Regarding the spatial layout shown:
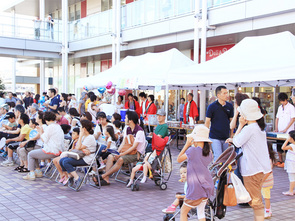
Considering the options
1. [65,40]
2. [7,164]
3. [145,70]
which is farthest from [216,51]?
[65,40]

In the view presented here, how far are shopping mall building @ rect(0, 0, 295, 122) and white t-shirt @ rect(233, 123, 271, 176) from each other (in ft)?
25.3

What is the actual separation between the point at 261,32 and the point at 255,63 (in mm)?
5277

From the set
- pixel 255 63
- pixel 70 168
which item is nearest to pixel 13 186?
pixel 70 168

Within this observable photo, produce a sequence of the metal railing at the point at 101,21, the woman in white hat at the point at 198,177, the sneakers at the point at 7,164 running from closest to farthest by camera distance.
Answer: the woman in white hat at the point at 198,177 < the sneakers at the point at 7,164 < the metal railing at the point at 101,21

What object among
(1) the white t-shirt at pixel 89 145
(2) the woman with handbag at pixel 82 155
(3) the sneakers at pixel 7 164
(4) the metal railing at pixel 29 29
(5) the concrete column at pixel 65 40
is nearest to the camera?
(2) the woman with handbag at pixel 82 155

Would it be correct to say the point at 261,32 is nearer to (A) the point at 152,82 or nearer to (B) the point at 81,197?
(A) the point at 152,82

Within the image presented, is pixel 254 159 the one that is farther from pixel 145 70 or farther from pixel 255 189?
pixel 145 70

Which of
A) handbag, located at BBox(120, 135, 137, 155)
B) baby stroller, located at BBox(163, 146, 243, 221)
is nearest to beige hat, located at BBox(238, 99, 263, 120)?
baby stroller, located at BBox(163, 146, 243, 221)

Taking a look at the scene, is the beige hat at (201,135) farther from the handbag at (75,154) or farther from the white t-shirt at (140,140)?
the handbag at (75,154)

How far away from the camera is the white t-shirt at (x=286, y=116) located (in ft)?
29.2

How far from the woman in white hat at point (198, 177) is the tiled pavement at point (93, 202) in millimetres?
1269

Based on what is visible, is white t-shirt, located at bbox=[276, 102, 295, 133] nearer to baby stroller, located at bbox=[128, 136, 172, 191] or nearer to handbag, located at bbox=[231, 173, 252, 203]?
baby stroller, located at bbox=[128, 136, 172, 191]

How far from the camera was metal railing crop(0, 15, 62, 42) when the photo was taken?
825 inches

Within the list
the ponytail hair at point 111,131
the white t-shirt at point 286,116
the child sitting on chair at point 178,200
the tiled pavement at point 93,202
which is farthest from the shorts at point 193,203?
the white t-shirt at point 286,116
